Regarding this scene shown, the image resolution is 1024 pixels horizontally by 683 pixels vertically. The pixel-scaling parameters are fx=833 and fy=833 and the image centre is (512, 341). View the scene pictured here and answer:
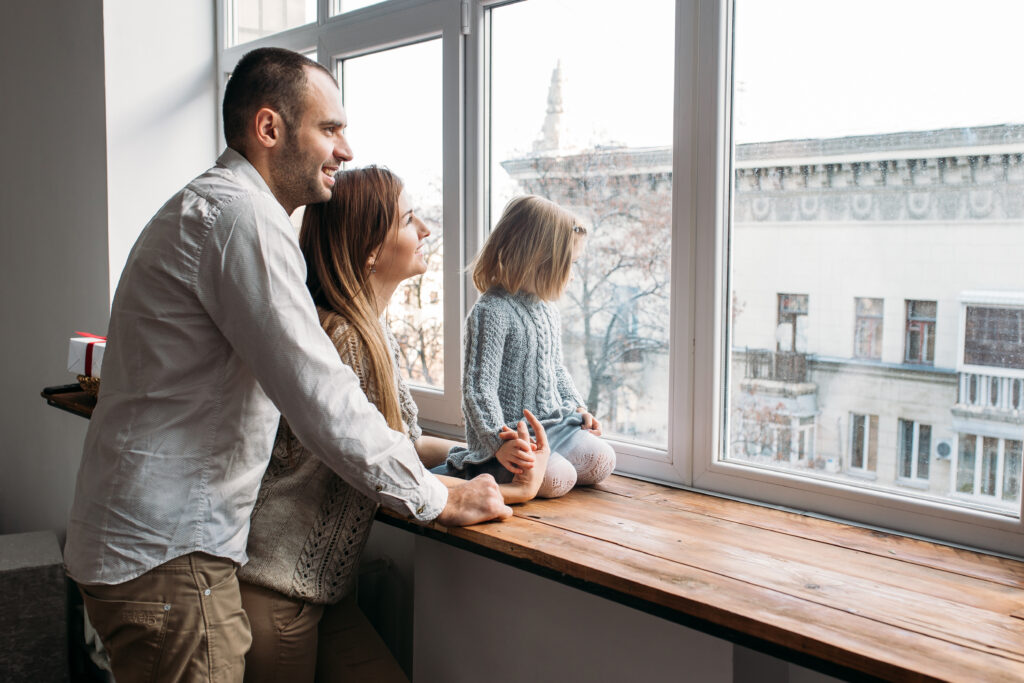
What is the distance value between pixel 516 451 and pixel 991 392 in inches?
33.7

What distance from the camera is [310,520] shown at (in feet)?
4.91

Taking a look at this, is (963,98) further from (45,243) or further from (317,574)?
(45,243)

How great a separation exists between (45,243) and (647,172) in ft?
8.32

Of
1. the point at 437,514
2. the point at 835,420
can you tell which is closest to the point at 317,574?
the point at 437,514

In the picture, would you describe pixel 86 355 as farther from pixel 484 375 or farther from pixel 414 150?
pixel 484 375

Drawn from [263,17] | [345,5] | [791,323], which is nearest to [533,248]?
[791,323]

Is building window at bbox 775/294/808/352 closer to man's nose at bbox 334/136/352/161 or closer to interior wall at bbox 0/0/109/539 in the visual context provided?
man's nose at bbox 334/136/352/161

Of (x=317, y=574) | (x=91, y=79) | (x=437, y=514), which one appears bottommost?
(x=317, y=574)

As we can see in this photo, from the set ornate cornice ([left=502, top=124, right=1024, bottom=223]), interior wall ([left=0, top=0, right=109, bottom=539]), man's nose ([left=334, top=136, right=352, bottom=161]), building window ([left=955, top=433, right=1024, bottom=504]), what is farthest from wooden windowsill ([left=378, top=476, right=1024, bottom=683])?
interior wall ([left=0, top=0, right=109, bottom=539])

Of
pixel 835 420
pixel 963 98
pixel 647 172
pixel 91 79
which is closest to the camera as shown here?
pixel 963 98

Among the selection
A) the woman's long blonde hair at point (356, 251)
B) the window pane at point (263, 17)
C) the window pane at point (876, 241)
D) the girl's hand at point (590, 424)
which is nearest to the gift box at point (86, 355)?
the window pane at point (263, 17)

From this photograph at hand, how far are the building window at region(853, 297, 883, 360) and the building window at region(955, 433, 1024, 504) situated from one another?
0.21 meters

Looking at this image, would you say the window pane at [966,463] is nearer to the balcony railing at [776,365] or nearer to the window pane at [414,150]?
the balcony railing at [776,365]

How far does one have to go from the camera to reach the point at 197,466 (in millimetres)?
1248
